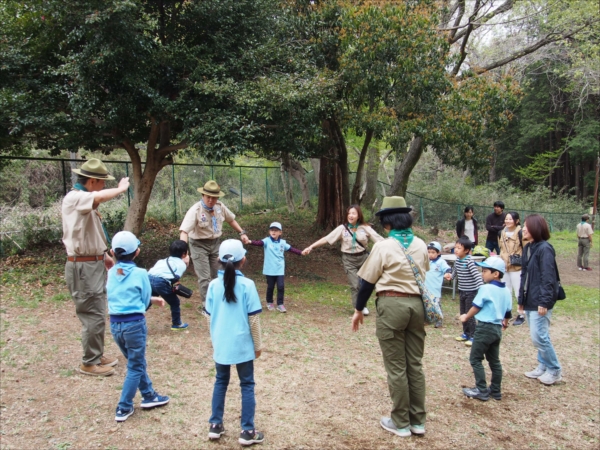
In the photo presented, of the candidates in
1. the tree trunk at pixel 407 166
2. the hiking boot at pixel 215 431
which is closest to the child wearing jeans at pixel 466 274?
the hiking boot at pixel 215 431

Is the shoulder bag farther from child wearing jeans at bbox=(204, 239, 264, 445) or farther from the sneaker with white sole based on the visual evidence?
child wearing jeans at bbox=(204, 239, 264, 445)

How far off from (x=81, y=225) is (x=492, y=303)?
4253 millimetres

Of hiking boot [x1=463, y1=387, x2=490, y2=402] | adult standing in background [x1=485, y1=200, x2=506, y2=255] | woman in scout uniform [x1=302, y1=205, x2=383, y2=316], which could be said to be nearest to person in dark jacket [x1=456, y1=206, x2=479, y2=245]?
adult standing in background [x1=485, y1=200, x2=506, y2=255]

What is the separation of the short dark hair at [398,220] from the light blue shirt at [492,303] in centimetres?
150

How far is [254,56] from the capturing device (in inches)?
374

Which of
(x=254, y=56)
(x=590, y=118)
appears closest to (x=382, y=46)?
(x=254, y=56)

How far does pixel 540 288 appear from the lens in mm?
5242

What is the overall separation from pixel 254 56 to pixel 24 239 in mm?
6835

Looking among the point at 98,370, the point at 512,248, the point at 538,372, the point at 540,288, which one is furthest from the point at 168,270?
the point at 512,248

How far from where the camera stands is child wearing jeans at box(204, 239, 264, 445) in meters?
3.53

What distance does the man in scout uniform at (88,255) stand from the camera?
4473mm

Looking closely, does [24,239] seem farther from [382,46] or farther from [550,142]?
[550,142]

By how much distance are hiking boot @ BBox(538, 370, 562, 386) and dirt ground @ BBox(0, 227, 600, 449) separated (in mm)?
94

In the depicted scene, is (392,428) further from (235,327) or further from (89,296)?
(89,296)
